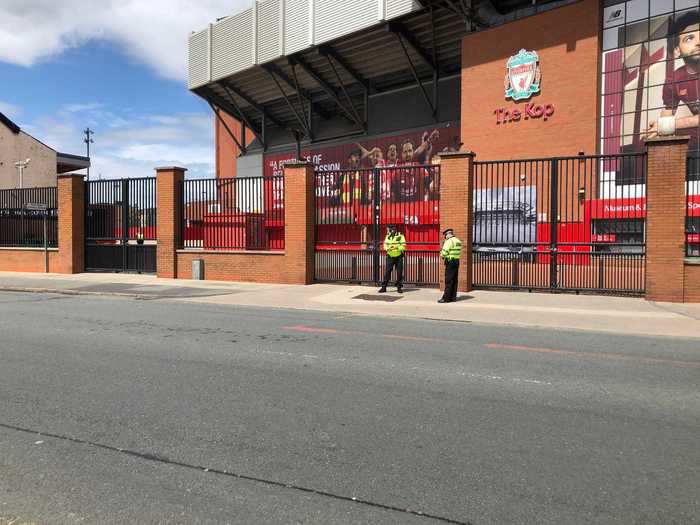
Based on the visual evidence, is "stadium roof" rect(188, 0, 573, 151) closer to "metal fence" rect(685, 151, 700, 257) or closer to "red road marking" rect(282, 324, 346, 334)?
"metal fence" rect(685, 151, 700, 257)

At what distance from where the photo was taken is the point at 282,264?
1727cm

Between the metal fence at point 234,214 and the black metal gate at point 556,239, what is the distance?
6242 mm

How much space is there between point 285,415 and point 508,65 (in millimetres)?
22030

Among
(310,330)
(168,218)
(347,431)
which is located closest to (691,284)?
(310,330)

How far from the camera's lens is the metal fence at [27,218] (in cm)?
2161

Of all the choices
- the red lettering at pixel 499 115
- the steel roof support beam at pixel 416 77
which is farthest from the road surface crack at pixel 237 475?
the steel roof support beam at pixel 416 77

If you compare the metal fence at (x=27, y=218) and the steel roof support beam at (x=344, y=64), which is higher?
the steel roof support beam at (x=344, y=64)

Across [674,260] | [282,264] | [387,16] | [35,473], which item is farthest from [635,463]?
[387,16]

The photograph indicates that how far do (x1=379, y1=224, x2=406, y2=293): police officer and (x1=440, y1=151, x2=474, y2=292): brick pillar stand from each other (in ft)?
4.18

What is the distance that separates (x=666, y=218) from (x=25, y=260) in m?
21.6

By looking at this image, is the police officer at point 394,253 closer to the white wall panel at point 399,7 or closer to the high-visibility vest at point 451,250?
the high-visibility vest at point 451,250

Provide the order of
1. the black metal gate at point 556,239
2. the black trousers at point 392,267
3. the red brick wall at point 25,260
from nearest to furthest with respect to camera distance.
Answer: the black metal gate at point 556,239 → the black trousers at point 392,267 → the red brick wall at point 25,260

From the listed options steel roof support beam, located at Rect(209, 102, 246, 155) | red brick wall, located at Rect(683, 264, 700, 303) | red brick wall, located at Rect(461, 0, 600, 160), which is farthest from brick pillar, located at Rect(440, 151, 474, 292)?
steel roof support beam, located at Rect(209, 102, 246, 155)

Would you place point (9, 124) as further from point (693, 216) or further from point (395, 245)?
point (693, 216)
